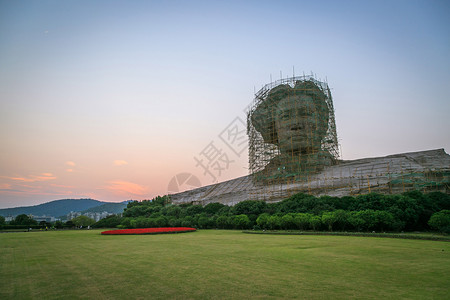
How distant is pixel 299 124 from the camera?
3806 cm

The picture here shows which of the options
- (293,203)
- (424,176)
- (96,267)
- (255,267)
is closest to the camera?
(255,267)

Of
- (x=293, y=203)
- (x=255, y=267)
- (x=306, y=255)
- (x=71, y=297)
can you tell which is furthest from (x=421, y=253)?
(x=293, y=203)

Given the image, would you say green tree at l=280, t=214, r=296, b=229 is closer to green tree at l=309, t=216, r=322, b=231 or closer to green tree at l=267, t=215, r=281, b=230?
green tree at l=267, t=215, r=281, b=230

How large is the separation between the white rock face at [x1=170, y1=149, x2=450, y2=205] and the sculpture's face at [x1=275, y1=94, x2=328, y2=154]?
448cm

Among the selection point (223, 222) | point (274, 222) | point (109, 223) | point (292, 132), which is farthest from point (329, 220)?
point (109, 223)

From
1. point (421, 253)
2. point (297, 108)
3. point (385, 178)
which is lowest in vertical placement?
point (421, 253)

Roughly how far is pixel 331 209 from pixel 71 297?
64.8ft

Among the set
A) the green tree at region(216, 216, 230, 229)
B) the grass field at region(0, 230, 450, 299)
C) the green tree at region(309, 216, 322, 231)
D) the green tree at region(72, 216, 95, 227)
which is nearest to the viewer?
the grass field at region(0, 230, 450, 299)

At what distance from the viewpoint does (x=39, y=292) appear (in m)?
5.29

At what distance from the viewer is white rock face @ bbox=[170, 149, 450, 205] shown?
83.1 ft

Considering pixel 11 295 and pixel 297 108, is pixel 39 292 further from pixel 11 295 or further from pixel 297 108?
pixel 297 108

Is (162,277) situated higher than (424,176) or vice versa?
(424,176)

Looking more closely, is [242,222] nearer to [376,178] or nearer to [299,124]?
[376,178]

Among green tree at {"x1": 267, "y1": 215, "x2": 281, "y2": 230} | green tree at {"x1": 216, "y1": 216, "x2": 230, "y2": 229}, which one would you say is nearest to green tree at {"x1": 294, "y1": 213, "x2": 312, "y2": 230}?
green tree at {"x1": 267, "y1": 215, "x2": 281, "y2": 230}
